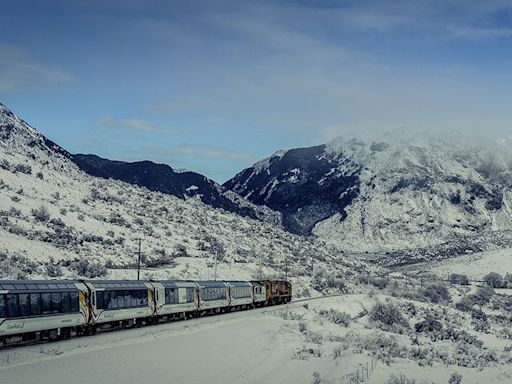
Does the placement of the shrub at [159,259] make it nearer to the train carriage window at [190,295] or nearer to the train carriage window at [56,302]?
the train carriage window at [190,295]

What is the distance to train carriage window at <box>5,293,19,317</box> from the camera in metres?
26.0

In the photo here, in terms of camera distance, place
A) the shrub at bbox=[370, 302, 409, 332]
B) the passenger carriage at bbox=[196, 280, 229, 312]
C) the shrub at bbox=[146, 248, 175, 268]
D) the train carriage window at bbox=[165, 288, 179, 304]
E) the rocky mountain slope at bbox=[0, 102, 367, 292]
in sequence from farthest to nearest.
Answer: the shrub at bbox=[146, 248, 175, 268], the rocky mountain slope at bbox=[0, 102, 367, 292], the shrub at bbox=[370, 302, 409, 332], the passenger carriage at bbox=[196, 280, 229, 312], the train carriage window at bbox=[165, 288, 179, 304]

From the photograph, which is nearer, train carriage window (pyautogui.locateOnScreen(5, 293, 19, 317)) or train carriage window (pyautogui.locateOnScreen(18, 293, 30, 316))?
train carriage window (pyautogui.locateOnScreen(5, 293, 19, 317))

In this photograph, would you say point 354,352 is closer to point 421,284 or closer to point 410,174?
point 421,284

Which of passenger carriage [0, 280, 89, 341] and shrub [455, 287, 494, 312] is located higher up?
passenger carriage [0, 280, 89, 341]

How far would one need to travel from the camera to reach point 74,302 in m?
30.2

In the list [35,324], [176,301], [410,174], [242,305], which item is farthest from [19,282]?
[410,174]

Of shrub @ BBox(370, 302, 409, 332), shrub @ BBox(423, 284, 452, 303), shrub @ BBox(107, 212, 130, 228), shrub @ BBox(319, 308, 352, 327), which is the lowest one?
shrub @ BBox(423, 284, 452, 303)

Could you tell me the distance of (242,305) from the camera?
2153 inches

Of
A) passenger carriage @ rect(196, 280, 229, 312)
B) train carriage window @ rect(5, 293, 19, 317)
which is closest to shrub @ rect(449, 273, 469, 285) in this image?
passenger carriage @ rect(196, 280, 229, 312)

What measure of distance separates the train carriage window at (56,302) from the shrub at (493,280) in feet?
323

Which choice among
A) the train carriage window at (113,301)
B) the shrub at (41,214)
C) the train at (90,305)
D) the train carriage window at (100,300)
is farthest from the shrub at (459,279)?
the train carriage window at (100,300)

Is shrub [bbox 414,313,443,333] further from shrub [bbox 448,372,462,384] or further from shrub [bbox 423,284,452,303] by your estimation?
shrub [bbox 423,284,452,303]

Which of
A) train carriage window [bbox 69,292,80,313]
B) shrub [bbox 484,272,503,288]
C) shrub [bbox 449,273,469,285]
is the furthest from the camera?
shrub [bbox 449,273,469,285]
